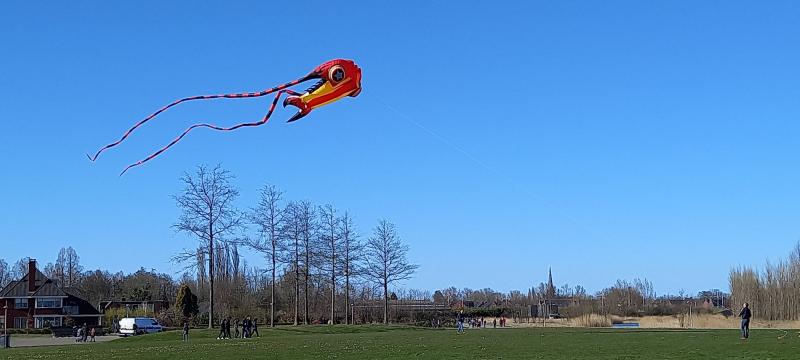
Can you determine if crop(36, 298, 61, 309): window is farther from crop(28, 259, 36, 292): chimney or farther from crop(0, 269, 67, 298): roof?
crop(28, 259, 36, 292): chimney

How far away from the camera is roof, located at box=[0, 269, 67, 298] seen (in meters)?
107

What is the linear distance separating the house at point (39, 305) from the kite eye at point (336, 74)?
9859 cm

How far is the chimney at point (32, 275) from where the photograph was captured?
353 feet

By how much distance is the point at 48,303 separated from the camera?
108 metres

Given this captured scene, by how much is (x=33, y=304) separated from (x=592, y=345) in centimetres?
8775

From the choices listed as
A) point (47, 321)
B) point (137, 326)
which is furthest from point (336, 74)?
point (47, 321)

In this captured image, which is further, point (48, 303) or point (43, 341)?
point (48, 303)

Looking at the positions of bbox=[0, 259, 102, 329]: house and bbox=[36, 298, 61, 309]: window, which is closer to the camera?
bbox=[0, 259, 102, 329]: house

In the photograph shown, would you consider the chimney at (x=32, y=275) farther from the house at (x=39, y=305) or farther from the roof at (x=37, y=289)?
the roof at (x=37, y=289)

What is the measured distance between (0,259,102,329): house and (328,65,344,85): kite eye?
9859cm

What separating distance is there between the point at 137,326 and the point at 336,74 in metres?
70.6

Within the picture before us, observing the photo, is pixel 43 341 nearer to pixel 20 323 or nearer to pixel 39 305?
pixel 20 323

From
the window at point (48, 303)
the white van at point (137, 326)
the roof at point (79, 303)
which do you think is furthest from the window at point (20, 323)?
the white van at point (137, 326)

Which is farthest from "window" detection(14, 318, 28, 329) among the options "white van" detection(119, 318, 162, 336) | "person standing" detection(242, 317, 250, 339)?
"person standing" detection(242, 317, 250, 339)
